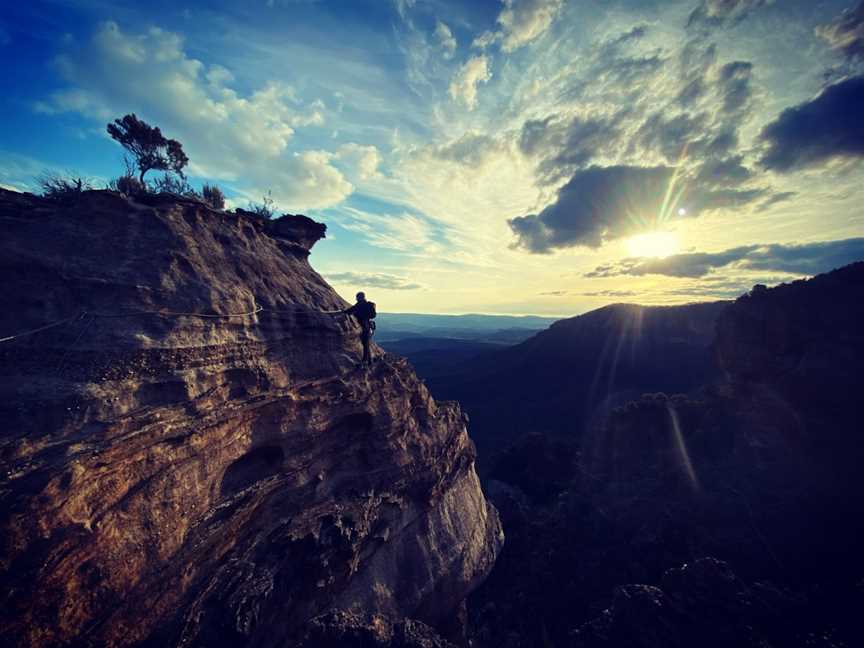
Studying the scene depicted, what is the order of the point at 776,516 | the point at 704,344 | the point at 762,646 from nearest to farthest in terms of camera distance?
the point at 762,646 → the point at 776,516 → the point at 704,344

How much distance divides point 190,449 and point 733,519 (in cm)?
2344

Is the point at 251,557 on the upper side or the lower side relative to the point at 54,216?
lower

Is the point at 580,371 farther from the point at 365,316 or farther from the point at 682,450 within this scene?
the point at 365,316

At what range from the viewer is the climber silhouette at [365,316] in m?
12.3

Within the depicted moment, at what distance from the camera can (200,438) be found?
289 inches

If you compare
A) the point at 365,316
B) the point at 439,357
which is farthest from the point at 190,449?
the point at 439,357

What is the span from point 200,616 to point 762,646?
14.3 meters

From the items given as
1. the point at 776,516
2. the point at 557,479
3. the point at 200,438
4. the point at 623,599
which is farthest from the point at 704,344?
the point at 200,438

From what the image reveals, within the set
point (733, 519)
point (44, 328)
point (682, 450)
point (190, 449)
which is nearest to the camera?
point (44, 328)

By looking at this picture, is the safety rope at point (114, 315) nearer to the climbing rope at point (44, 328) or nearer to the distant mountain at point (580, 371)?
the climbing rope at point (44, 328)

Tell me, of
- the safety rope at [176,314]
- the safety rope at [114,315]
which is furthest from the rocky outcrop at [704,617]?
the safety rope at [114,315]

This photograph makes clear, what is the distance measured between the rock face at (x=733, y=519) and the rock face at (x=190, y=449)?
5615 mm

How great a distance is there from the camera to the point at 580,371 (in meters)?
70.9

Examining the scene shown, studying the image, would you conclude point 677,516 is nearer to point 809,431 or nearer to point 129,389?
point 809,431
